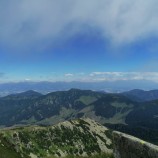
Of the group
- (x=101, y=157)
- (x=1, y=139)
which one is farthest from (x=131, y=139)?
(x=1, y=139)

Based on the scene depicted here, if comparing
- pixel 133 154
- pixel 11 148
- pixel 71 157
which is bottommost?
pixel 11 148

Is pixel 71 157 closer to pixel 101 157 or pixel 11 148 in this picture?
pixel 101 157

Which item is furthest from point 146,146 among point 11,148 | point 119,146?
point 11,148

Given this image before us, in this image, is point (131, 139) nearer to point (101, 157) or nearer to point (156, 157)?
point (156, 157)

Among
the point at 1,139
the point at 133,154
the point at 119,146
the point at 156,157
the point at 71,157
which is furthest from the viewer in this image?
the point at 1,139

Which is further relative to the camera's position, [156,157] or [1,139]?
[1,139]

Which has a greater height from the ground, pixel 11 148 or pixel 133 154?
pixel 133 154

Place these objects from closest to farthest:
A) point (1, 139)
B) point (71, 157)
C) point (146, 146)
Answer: point (146, 146) → point (71, 157) → point (1, 139)

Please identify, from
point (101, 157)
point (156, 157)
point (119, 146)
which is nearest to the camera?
point (156, 157)

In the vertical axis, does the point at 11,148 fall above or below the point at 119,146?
below
